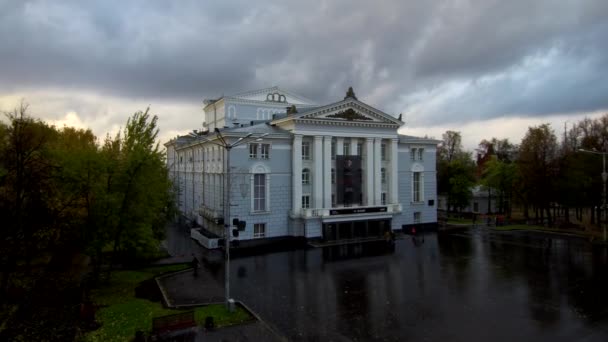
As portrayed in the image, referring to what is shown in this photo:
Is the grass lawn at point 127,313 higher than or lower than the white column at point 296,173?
lower

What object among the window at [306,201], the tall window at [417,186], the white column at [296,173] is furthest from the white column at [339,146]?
the tall window at [417,186]

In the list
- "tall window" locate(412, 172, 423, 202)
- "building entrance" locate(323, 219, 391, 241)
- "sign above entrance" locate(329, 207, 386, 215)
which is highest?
"tall window" locate(412, 172, 423, 202)

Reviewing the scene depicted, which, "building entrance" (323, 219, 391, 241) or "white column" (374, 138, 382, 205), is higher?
"white column" (374, 138, 382, 205)

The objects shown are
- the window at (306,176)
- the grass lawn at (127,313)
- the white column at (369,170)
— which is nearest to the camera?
the grass lawn at (127,313)

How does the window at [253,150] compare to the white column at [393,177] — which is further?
the white column at [393,177]

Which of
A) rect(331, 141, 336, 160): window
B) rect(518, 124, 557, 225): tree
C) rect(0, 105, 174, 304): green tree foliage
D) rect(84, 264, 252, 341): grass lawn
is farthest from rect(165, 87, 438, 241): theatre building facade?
rect(84, 264, 252, 341): grass lawn

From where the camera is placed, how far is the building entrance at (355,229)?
3853 centimetres

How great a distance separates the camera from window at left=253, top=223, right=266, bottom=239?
122 feet

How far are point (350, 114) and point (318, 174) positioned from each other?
6.97m

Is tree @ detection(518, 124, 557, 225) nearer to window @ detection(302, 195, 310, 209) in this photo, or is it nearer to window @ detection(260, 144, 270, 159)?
window @ detection(302, 195, 310, 209)

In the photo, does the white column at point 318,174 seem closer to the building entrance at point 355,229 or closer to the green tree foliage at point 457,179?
the building entrance at point 355,229

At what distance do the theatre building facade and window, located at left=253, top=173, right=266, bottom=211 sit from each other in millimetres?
93

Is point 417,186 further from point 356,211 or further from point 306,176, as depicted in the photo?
point 306,176

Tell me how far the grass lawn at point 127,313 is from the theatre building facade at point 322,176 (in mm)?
12675
